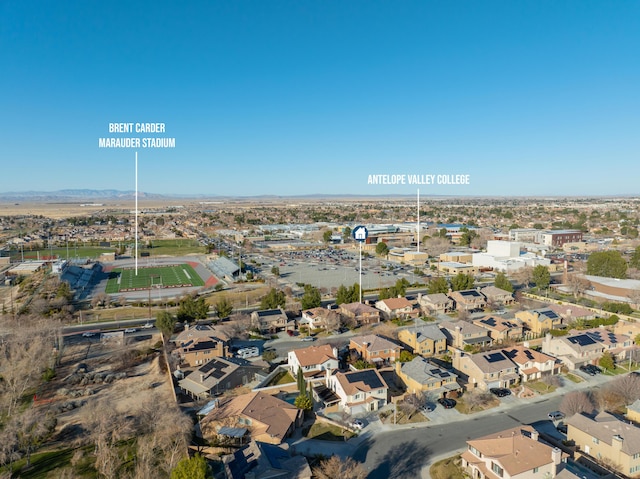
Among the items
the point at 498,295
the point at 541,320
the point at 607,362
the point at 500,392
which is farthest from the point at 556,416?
the point at 498,295

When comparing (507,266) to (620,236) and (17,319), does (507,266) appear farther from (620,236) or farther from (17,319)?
(17,319)

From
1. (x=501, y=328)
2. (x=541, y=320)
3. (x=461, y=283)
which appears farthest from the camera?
(x=461, y=283)

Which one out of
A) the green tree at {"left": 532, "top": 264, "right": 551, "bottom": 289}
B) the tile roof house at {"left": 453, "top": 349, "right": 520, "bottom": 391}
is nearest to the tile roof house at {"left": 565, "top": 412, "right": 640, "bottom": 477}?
the tile roof house at {"left": 453, "top": 349, "right": 520, "bottom": 391}

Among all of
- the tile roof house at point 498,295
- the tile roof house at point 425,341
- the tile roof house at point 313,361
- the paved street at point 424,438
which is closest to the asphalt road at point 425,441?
the paved street at point 424,438

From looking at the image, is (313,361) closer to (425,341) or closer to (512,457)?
(425,341)

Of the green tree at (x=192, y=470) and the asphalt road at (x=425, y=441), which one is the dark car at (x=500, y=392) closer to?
the asphalt road at (x=425, y=441)
